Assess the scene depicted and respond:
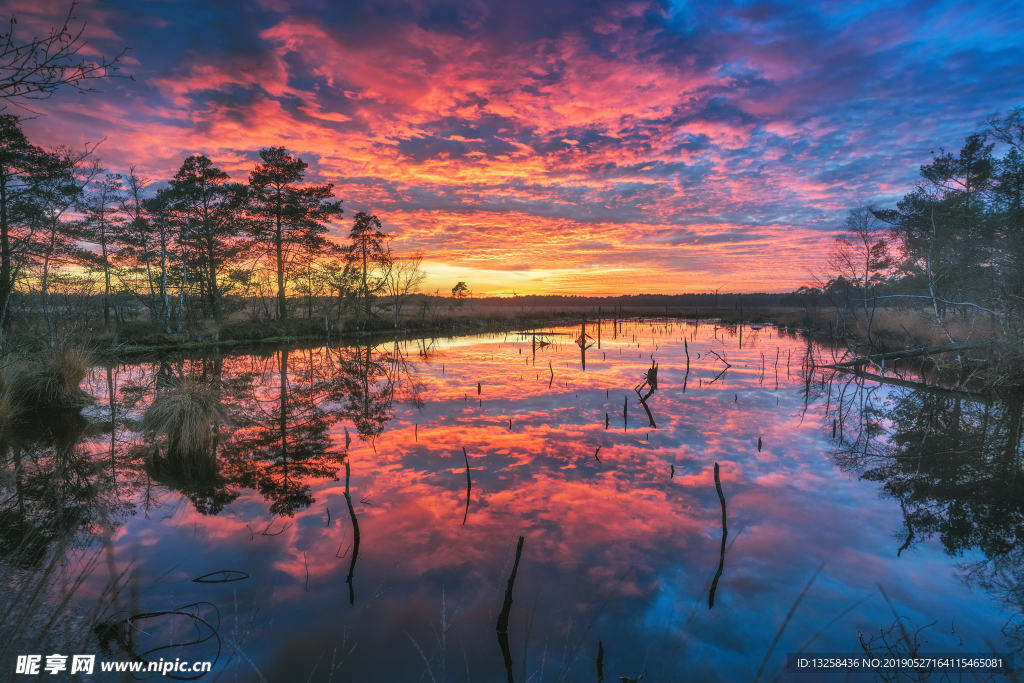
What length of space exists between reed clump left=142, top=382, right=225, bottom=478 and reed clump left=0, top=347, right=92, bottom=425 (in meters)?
5.30

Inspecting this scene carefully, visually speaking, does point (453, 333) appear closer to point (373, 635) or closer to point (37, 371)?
point (37, 371)

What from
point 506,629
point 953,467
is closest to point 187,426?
point 506,629

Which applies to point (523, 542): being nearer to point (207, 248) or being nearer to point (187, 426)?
point (187, 426)

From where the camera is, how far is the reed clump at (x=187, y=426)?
8.62 metres

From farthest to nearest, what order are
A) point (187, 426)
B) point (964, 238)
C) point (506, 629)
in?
point (964, 238)
point (187, 426)
point (506, 629)

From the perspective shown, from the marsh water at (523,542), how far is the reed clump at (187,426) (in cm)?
29

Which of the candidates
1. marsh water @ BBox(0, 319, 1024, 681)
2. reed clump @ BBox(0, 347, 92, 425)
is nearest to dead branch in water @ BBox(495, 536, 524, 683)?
marsh water @ BBox(0, 319, 1024, 681)

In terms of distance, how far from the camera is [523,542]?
4.92m

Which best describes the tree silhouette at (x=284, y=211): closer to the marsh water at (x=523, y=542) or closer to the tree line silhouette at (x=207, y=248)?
the tree line silhouette at (x=207, y=248)

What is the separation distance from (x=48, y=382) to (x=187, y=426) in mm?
7814

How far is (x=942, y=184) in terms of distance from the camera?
2905cm

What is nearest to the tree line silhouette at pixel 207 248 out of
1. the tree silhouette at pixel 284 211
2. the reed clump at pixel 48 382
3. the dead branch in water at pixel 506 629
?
the tree silhouette at pixel 284 211

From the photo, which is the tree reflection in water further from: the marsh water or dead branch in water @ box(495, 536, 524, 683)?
dead branch in water @ box(495, 536, 524, 683)

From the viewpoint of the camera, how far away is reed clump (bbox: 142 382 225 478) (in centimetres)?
862
